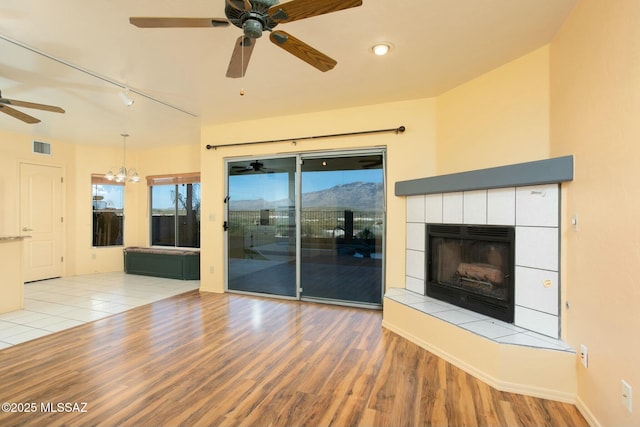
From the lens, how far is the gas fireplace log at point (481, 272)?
266 centimetres

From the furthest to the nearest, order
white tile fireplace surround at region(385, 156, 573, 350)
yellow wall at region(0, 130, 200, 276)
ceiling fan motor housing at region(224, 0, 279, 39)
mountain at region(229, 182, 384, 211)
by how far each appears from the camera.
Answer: yellow wall at region(0, 130, 200, 276)
mountain at region(229, 182, 384, 211)
white tile fireplace surround at region(385, 156, 573, 350)
ceiling fan motor housing at region(224, 0, 279, 39)

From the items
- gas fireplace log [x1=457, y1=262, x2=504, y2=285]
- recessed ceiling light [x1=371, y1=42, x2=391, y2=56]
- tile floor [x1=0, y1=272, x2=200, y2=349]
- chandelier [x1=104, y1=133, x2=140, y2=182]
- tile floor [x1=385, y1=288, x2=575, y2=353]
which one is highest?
recessed ceiling light [x1=371, y1=42, x2=391, y2=56]

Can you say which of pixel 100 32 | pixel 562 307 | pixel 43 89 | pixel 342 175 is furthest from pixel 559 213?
pixel 43 89

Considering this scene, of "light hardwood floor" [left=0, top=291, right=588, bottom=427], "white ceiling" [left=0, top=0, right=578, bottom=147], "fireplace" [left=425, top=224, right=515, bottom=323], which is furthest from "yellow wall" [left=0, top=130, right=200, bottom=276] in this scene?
"fireplace" [left=425, top=224, right=515, bottom=323]

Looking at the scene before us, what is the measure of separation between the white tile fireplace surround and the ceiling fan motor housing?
2078 millimetres

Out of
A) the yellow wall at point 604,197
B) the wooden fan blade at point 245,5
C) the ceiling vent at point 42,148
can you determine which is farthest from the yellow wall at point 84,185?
the yellow wall at point 604,197

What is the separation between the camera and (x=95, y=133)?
5.31 metres

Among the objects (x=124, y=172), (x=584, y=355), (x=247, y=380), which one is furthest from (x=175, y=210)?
(x=584, y=355)

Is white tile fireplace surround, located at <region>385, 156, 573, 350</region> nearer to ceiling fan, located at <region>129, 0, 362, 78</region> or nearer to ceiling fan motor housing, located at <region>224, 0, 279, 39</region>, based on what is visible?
ceiling fan, located at <region>129, 0, 362, 78</region>

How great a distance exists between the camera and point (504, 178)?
2.46 metres

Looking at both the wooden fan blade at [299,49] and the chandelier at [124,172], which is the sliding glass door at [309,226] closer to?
the wooden fan blade at [299,49]

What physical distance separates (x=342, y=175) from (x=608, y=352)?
3.07 meters

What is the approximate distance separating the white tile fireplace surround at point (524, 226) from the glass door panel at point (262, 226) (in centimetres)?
213

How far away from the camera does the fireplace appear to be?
101 inches
